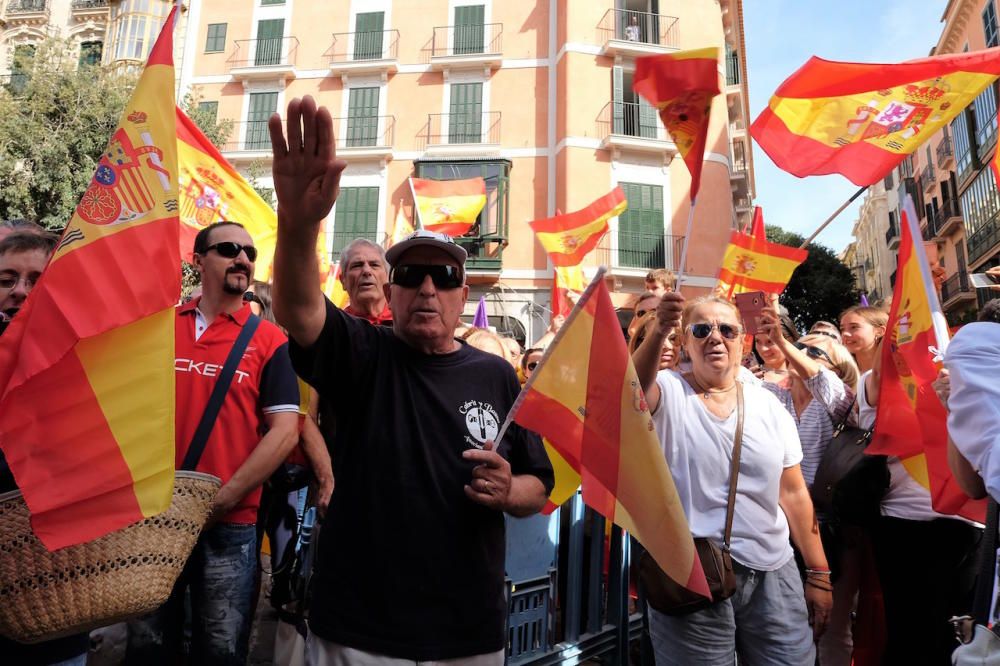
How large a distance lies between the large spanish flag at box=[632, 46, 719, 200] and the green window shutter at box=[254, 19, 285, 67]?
2168 centimetres

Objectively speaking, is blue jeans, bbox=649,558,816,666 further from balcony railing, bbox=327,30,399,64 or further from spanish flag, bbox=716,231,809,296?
balcony railing, bbox=327,30,399,64

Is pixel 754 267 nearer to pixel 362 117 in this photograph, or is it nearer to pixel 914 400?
pixel 914 400

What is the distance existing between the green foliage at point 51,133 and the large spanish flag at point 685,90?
47.0 ft

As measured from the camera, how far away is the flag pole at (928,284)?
322 cm

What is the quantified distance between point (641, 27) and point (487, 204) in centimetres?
742

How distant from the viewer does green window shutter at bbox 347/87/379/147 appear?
21078 mm

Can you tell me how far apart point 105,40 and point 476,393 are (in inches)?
1120

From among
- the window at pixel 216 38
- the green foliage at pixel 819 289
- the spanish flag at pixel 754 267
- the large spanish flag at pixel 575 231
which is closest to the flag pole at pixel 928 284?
the spanish flag at pixel 754 267

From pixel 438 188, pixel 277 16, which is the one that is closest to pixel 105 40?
pixel 277 16

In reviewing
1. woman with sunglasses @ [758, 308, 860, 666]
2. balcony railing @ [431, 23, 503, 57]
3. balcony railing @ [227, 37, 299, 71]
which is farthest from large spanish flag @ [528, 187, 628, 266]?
balcony railing @ [227, 37, 299, 71]

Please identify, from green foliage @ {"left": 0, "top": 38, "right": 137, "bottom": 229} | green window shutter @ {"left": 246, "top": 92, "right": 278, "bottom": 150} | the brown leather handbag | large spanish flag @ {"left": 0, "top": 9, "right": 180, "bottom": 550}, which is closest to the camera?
large spanish flag @ {"left": 0, "top": 9, "right": 180, "bottom": 550}

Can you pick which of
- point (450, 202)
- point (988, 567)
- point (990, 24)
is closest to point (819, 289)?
point (990, 24)

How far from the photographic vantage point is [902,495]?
360 centimetres

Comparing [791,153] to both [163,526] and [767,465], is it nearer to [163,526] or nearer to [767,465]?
[767,465]
